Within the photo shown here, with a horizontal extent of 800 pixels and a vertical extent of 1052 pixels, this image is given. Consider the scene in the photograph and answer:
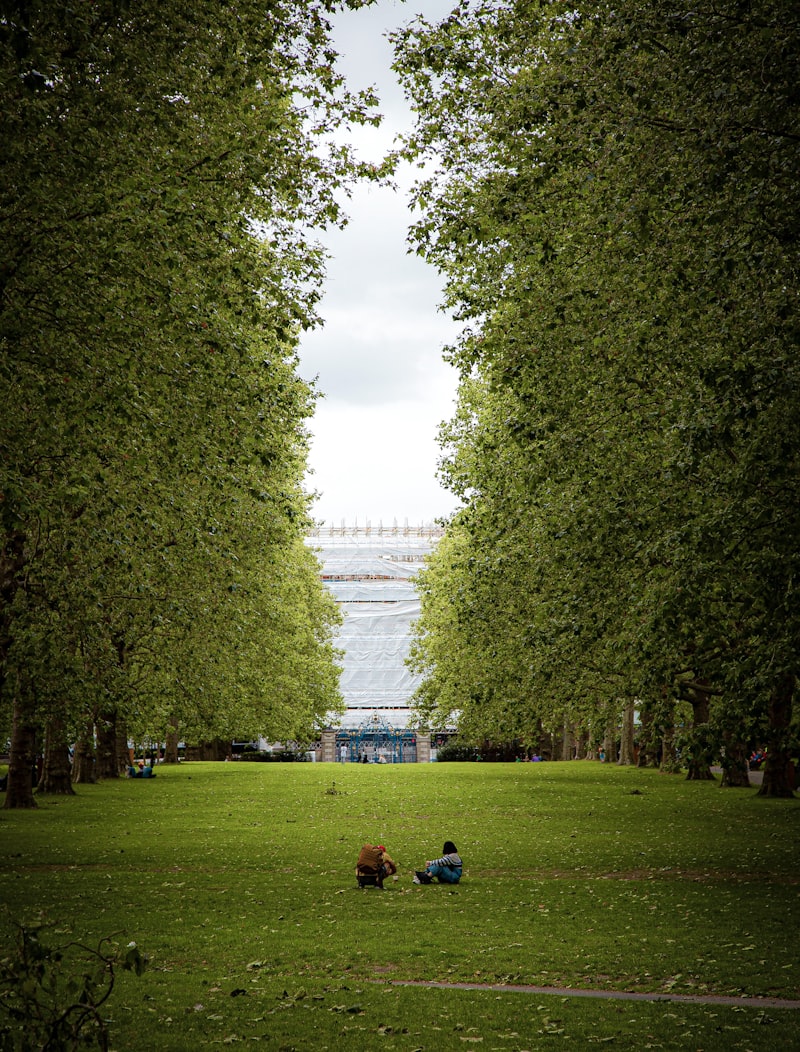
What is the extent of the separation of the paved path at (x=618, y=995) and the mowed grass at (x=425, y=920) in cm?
13

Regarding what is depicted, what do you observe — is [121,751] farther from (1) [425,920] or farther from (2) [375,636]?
(2) [375,636]

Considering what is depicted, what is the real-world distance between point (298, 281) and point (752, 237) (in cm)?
816

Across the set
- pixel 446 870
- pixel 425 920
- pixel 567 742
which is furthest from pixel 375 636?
pixel 425 920

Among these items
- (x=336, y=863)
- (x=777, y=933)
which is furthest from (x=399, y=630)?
(x=777, y=933)

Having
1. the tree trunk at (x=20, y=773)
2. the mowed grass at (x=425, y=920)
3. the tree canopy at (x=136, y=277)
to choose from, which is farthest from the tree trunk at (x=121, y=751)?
the tree canopy at (x=136, y=277)

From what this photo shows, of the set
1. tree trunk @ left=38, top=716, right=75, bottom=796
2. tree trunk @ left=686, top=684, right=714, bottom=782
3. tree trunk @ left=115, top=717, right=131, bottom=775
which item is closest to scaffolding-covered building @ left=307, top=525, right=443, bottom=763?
tree trunk @ left=115, top=717, right=131, bottom=775

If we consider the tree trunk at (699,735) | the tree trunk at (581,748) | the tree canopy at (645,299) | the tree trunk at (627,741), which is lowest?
the tree trunk at (581,748)

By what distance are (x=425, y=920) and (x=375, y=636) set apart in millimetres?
82443

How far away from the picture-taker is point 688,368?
1347 centimetres

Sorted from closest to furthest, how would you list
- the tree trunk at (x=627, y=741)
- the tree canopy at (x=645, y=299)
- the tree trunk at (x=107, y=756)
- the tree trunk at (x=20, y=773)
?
the tree canopy at (x=645, y=299) < the tree trunk at (x=20, y=773) < the tree trunk at (x=107, y=756) < the tree trunk at (x=627, y=741)

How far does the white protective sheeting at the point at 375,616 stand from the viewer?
9106cm

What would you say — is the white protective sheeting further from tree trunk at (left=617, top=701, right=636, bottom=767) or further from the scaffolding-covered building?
tree trunk at (left=617, top=701, right=636, bottom=767)

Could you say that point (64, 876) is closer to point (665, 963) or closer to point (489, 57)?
point (665, 963)

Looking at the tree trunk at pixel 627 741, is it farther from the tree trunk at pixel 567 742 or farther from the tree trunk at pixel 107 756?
the tree trunk at pixel 107 756
